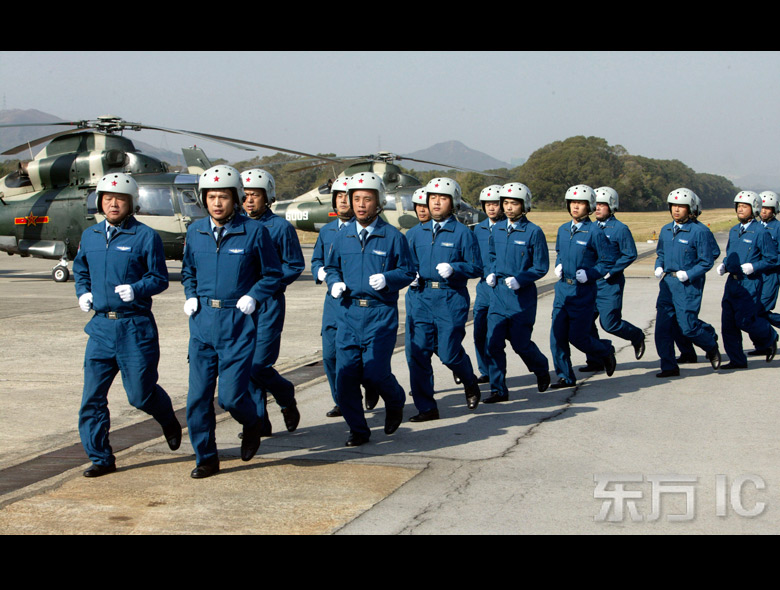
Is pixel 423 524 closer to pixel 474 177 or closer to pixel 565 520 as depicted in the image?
pixel 565 520

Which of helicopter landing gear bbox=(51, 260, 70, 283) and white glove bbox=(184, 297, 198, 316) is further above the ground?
white glove bbox=(184, 297, 198, 316)

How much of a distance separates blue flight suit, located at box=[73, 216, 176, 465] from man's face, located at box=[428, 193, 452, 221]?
2739 millimetres

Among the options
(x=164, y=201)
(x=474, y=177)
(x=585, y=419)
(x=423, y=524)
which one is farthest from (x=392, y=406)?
(x=474, y=177)

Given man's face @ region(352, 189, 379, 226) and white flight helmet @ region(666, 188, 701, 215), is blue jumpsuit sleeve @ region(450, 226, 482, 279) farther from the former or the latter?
white flight helmet @ region(666, 188, 701, 215)

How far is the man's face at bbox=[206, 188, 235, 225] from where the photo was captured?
6.21m

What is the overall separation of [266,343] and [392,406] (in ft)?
3.60

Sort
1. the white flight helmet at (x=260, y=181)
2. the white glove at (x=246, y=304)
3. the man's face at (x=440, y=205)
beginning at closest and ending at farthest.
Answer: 1. the white glove at (x=246, y=304)
2. the white flight helmet at (x=260, y=181)
3. the man's face at (x=440, y=205)

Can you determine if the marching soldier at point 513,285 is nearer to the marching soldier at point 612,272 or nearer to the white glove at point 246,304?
the marching soldier at point 612,272

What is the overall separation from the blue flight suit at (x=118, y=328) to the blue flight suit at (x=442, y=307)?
239 cm

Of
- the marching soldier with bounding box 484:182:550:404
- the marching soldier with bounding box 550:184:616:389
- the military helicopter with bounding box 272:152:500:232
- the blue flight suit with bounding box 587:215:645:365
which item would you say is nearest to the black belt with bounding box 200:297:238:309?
the marching soldier with bounding box 484:182:550:404

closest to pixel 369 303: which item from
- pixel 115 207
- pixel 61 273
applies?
pixel 115 207

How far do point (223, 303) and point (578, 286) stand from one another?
4554 millimetres

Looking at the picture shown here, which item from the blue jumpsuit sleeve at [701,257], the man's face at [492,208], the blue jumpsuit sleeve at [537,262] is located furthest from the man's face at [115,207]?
the blue jumpsuit sleeve at [701,257]

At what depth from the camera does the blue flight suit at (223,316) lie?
19.7 feet
